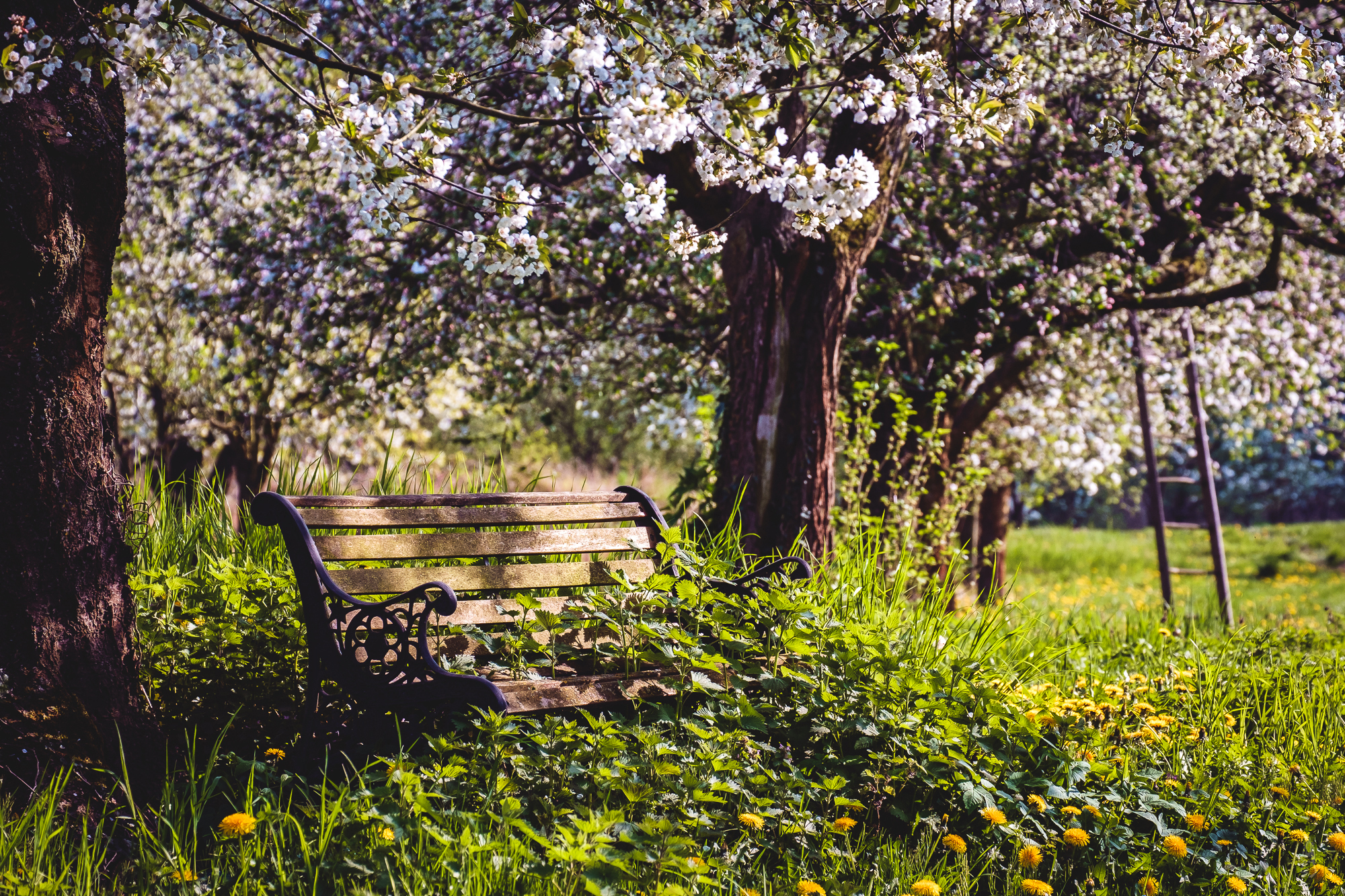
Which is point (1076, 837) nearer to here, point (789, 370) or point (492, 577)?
point (492, 577)

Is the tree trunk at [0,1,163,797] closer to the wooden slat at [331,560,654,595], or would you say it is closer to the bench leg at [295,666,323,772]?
the bench leg at [295,666,323,772]

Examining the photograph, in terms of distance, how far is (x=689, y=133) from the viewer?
10.4 feet

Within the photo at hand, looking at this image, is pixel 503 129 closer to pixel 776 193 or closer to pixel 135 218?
pixel 776 193

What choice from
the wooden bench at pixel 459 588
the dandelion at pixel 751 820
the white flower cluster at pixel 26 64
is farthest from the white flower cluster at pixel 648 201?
the dandelion at pixel 751 820

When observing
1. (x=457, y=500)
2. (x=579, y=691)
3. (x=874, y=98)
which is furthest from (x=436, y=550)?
(x=874, y=98)

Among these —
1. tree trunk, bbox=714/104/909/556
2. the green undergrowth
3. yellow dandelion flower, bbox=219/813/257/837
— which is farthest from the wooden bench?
tree trunk, bbox=714/104/909/556

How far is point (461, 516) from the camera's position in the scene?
11.3ft

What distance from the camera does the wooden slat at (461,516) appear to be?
10.2ft

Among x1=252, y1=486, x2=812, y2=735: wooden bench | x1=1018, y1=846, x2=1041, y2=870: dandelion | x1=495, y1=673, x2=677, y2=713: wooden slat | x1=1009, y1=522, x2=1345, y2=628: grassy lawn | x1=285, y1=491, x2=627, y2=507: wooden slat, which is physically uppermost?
x1=285, y1=491, x2=627, y2=507: wooden slat

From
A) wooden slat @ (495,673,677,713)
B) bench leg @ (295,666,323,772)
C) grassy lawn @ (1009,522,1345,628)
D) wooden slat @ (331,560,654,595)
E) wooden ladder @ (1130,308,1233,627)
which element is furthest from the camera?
grassy lawn @ (1009,522,1345,628)

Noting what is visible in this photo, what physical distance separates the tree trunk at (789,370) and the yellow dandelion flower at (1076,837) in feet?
8.31

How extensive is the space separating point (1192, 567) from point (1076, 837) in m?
14.3

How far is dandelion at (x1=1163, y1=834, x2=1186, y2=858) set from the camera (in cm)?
244

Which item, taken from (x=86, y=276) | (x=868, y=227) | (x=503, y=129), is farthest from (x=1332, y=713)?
(x=503, y=129)
